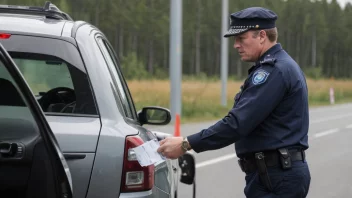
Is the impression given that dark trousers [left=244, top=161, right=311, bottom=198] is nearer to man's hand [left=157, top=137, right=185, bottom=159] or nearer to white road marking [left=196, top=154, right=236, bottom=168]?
man's hand [left=157, top=137, right=185, bottom=159]

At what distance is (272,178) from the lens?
3.46 meters

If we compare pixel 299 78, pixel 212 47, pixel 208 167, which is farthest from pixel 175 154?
pixel 212 47

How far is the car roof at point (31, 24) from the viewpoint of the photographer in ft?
12.5

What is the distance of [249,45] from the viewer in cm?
359

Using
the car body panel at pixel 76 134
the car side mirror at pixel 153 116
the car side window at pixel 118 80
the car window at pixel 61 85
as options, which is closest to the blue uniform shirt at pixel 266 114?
the car body panel at pixel 76 134

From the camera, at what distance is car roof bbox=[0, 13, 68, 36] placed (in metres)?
3.82

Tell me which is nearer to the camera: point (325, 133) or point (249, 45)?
point (249, 45)

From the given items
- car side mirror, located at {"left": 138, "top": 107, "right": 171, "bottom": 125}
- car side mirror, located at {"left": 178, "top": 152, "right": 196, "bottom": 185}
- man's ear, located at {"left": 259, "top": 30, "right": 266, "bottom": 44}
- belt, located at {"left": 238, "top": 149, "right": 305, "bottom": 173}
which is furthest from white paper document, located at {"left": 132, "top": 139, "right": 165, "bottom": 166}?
car side mirror, located at {"left": 138, "top": 107, "right": 171, "bottom": 125}

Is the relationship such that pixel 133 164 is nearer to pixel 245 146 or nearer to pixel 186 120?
pixel 245 146

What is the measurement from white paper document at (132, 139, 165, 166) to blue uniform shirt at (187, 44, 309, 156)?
0.65 ft

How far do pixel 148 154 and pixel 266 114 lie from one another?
64cm

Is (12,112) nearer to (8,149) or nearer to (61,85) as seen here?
(8,149)

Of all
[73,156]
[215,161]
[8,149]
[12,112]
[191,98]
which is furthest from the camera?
[191,98]

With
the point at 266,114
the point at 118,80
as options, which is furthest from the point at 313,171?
the point at 266,114
